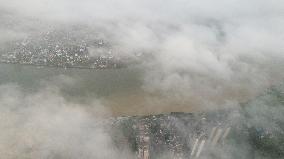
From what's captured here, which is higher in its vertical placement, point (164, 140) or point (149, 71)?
point (149, 71)

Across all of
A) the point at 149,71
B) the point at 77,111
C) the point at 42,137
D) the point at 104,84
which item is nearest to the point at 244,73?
the point at 149,71

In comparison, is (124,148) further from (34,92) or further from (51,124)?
(34,92)

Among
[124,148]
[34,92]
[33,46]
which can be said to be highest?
[33,46]

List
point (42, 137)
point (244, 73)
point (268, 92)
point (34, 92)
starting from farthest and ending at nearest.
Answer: point (244, 73) → point (268, 92) → point (34, 92) → point (42, 137)

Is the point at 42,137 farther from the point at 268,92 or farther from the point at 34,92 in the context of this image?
the point at 268,92

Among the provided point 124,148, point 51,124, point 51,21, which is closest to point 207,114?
point 124,148

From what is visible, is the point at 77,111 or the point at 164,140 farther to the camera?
the point at 77,111

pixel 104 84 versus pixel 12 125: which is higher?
pixel 104 84

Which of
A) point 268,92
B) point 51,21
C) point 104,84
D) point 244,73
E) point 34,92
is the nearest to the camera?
point 34,92

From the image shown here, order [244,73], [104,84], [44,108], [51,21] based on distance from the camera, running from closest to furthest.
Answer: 1. [44,108]
2. [104,84]
3. [244,73]
4. [51,21]
